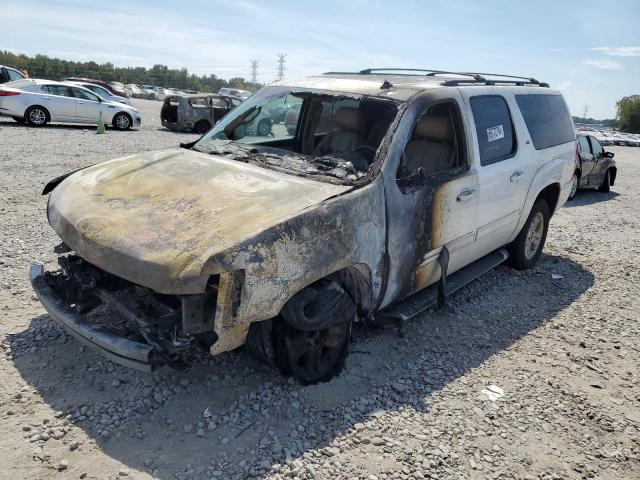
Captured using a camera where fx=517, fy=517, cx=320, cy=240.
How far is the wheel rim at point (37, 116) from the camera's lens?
1633 cm

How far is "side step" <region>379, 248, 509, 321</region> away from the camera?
388 centimetres

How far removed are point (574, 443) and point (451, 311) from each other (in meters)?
1.75

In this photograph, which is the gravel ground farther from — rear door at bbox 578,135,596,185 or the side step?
rear door at bbox 578,135,596,185

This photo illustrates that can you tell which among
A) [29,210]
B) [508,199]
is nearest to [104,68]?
[29,210]

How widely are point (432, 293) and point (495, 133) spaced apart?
5.09 feet

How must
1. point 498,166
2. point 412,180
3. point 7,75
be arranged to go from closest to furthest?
point 412,180 → point 498,166 → point 7,75

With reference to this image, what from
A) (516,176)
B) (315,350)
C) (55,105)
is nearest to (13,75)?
(55,105)

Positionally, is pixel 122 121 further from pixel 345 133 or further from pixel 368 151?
pixel 368 151

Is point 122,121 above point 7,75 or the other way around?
the other way around

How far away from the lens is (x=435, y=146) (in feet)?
13.9

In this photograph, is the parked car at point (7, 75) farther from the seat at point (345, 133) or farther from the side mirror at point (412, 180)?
the side mirror at point (412, 180)

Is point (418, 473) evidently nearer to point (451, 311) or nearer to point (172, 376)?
point (172, 376)

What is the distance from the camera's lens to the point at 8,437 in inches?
108

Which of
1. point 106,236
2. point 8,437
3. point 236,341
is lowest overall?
point 8,437
